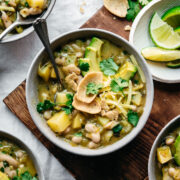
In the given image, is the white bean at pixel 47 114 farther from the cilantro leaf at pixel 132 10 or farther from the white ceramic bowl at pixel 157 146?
the cilantro leaf at pixel 132 10

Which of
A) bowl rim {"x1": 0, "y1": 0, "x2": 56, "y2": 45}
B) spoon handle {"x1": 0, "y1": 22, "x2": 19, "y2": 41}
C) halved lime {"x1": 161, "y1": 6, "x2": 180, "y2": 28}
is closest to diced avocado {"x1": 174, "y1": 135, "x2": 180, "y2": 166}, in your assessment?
halved lime {"x1": 161, "y1": 6, "x2": 180, "y2": 28}

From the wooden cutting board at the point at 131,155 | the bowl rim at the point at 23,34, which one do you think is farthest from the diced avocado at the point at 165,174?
the bowl rim at the point at 23,34

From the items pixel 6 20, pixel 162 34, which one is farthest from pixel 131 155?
pixel 6 20

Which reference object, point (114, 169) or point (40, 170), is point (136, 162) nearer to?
point (114, 169)

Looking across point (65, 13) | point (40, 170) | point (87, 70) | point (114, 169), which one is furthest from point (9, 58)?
point (114, 169)

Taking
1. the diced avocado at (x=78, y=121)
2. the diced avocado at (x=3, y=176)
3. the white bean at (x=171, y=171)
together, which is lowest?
the white bean at (x=171, y=171)

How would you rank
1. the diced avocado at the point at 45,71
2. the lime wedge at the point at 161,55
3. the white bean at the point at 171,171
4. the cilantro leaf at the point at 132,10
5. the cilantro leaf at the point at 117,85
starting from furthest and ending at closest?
the cilantro leaf at the point at 132,10 < the lime wedge at the point at 161,55 < the diced avocado at the point at 45,71 < the cilantro leaf at the point at 117,85 < the white bean at the point at 171,171

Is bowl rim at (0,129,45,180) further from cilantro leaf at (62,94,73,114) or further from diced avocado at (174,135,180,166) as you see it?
diced avocado at (174,135,180,166)
